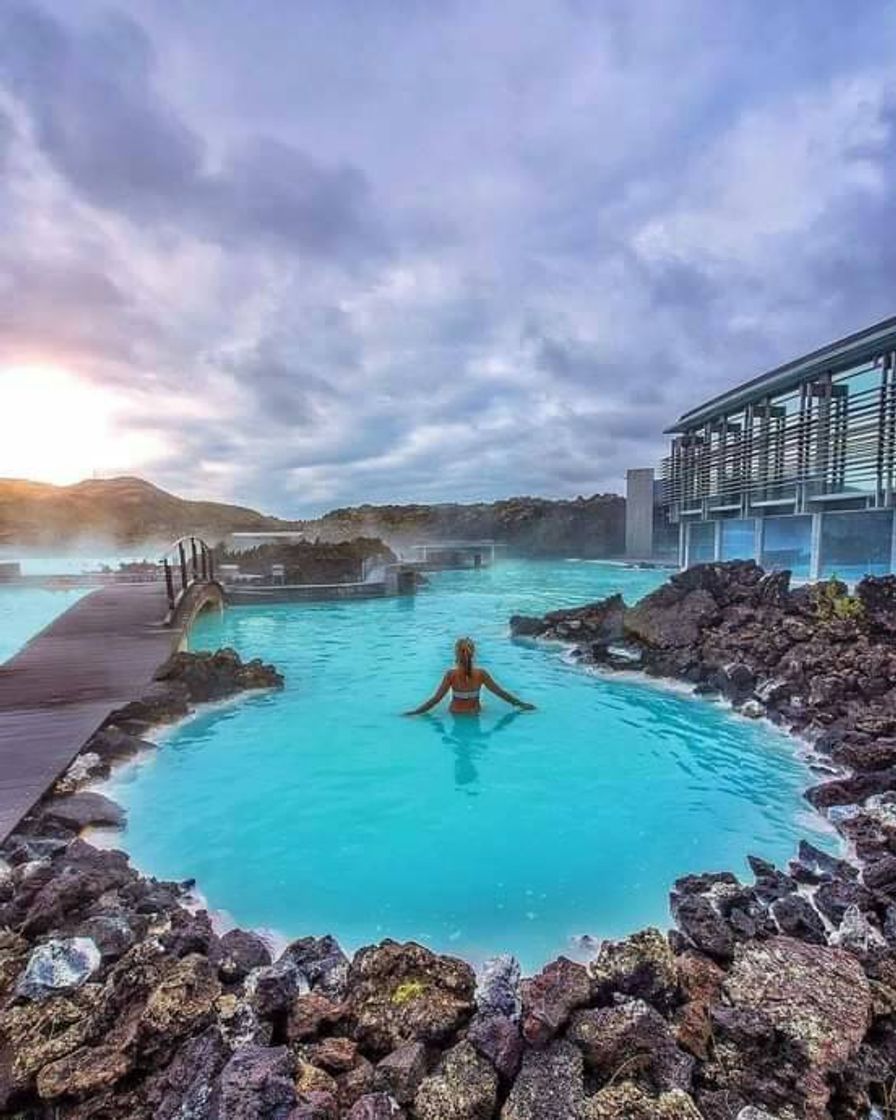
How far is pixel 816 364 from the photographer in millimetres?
14070

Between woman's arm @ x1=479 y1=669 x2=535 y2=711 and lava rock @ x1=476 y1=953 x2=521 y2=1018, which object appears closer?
lava rock @ x1=476 y1=953 x2=521 y2=1018

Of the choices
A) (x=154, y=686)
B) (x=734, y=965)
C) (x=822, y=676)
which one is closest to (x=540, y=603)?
(x=822, y=676)

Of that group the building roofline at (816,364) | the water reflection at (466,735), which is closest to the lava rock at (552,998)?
the water reflection at (466,735)

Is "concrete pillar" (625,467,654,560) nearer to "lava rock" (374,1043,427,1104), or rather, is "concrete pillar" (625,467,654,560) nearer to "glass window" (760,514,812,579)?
"glass window" (760,514,812,579)

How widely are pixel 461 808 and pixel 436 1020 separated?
9.54 ft

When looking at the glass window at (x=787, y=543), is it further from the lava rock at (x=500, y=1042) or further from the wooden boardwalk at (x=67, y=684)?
the lava rock at (x=500, y=1042)

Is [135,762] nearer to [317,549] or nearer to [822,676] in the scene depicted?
[822,676]

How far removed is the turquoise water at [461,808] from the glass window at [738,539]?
36.2 feet

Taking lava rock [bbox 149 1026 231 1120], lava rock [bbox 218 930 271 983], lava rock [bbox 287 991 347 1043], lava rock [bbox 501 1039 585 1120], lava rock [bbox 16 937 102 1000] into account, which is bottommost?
lava rock [bbox 218 930 271 983]

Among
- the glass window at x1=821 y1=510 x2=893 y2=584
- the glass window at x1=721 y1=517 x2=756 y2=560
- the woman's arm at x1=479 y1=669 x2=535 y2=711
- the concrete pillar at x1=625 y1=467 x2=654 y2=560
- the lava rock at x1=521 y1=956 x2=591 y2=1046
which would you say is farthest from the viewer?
the concrete pillar at x1=625 y1=467 x2=654 y2=560

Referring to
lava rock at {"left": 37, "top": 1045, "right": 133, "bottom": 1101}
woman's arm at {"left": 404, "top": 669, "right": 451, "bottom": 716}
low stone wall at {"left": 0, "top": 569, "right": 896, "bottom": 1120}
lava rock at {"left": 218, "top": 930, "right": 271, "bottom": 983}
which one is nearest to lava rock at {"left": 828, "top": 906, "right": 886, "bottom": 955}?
low stone wall at {"left": 0, "top": 569, "right": 896, "bottom": 1120}

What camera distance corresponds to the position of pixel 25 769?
4.66 m

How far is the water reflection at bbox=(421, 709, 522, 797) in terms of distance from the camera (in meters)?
5.96

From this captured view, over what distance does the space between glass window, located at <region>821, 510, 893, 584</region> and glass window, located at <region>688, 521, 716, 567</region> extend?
4653 mm
